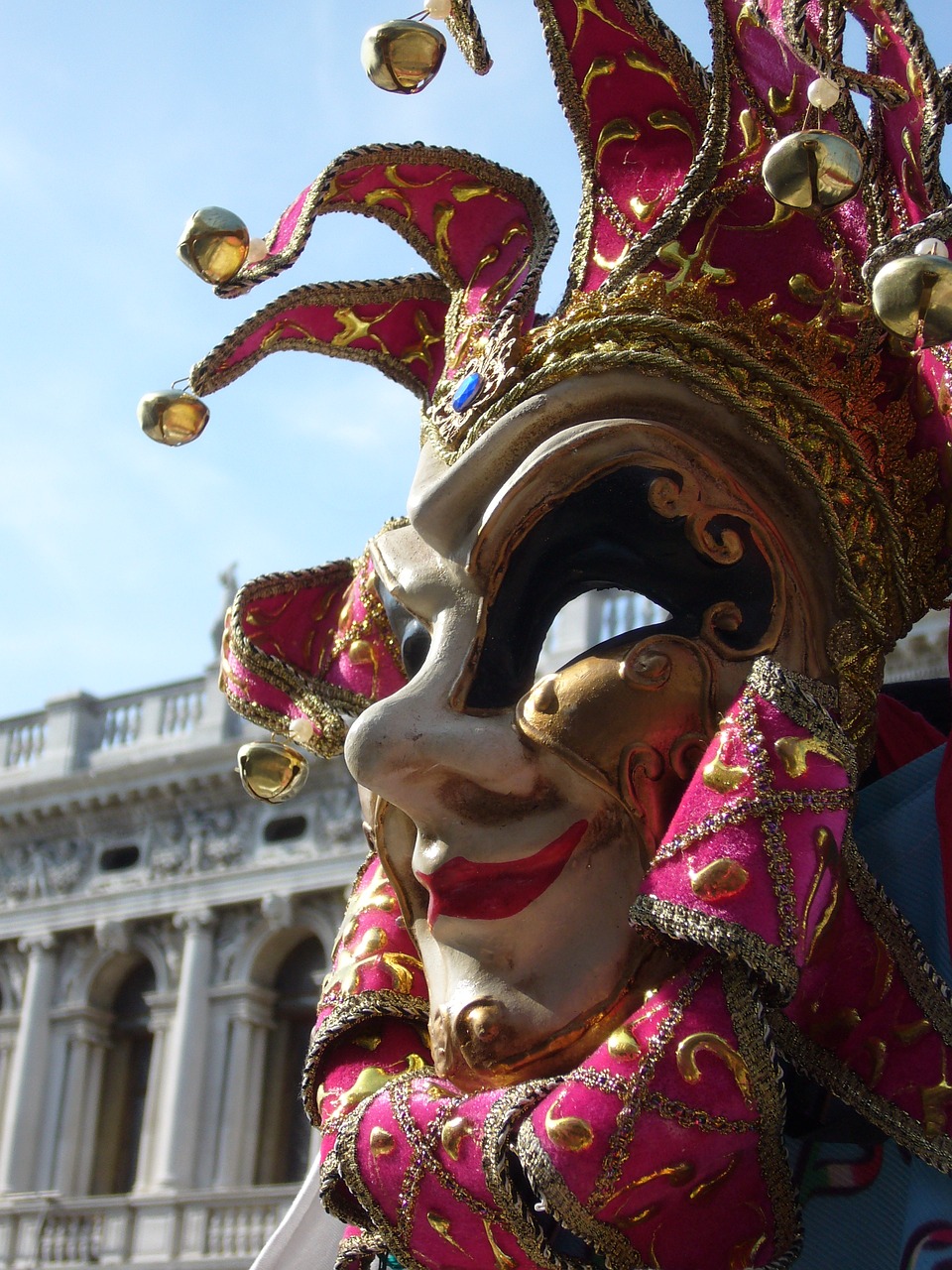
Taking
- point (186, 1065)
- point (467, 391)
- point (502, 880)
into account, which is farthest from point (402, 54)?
point (186, 1065)

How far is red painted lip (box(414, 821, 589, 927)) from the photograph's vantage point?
151 centimetres

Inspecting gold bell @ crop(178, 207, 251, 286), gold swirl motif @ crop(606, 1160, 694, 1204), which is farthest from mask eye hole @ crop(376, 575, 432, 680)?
gold swirl motif @ crop(606, 1160, 694, 1204)

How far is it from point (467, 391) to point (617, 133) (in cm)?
30

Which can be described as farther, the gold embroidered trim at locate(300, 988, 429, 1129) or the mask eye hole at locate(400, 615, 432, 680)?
the mask eye hole at locate(400, 615, 432, 680)

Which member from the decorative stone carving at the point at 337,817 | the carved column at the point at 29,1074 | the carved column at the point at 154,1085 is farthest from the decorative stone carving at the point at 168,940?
the decorative stone carving at the point at 337,817

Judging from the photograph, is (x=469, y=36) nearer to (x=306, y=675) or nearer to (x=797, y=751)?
(x=306, y=675)

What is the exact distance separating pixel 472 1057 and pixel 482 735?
10.1 inches

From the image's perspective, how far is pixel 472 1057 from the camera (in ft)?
4.83

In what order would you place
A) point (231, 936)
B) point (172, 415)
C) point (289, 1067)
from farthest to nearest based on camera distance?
point (231, 936), point (289, 1067), point (172, 415)

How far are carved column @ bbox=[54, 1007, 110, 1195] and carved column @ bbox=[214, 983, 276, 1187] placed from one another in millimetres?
1331

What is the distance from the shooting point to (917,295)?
138 centimetres

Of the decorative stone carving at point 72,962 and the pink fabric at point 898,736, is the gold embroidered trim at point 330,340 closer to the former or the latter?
the pink fabric at point 898,736

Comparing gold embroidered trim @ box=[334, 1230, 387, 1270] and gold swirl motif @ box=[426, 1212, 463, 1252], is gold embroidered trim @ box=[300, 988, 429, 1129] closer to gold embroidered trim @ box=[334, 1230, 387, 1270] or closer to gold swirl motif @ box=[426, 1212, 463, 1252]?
gold embroidered trim @ box=[334, 1230, 387, 1270]

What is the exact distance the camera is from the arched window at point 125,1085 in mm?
13547
